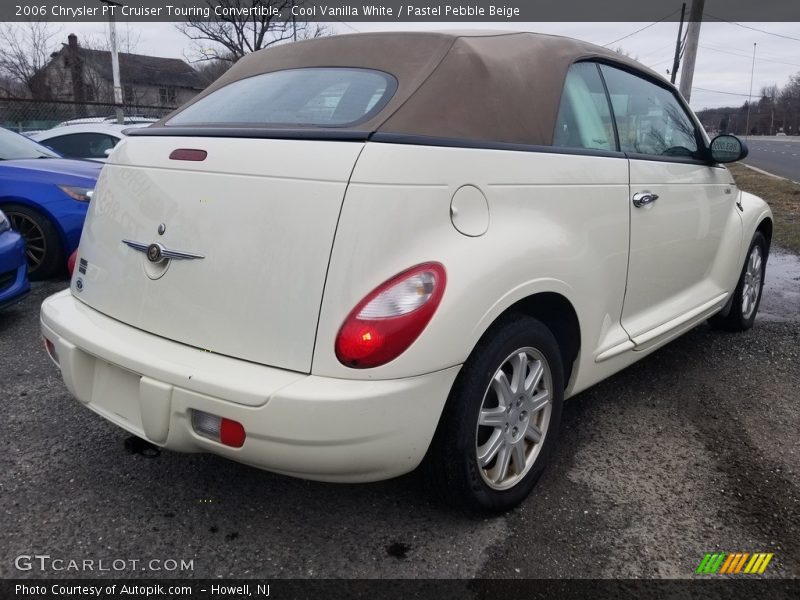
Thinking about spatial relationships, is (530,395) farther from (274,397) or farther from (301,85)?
(301,85)

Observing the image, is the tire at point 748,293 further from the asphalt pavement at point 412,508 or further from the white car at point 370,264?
the white car at point 370,264

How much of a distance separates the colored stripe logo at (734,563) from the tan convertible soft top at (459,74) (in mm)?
1549

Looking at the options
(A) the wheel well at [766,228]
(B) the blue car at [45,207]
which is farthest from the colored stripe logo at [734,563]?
(B) the blue car at [45,207]

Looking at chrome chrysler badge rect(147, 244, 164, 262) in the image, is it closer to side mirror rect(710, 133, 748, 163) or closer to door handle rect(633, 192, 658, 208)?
door handle rect(633, 192, 658, 208)

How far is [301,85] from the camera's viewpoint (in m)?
2.46

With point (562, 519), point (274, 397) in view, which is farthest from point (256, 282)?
point (562, 519)

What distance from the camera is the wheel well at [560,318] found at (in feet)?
7.76

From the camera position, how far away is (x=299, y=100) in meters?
2.38

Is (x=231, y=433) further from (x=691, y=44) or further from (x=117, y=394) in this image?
(x=691, y=44)

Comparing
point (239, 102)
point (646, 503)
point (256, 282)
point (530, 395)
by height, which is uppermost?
point (239, 102)

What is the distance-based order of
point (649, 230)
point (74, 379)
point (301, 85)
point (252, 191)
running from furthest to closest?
point (649, 230), point (301, 85), point (74, 379), point (252, 191)

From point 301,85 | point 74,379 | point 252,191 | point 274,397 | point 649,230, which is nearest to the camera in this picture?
point 274,397

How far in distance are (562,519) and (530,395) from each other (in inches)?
18.1

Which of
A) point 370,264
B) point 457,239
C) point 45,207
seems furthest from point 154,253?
point 45,207
